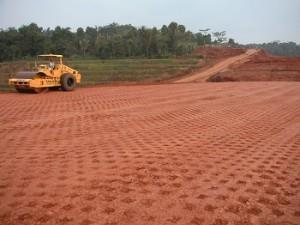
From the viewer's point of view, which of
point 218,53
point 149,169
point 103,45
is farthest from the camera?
point 103,45

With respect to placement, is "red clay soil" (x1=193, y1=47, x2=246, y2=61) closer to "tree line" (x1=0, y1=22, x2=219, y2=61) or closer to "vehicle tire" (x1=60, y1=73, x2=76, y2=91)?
"tree line" (x1=0, y1=22, x2=219, y2=61)

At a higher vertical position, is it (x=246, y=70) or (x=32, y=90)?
(x=246, y=70)

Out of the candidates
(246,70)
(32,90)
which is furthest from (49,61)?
(246,70)

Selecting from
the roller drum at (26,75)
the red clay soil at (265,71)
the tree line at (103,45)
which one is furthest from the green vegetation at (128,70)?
the tree line at (103,45)

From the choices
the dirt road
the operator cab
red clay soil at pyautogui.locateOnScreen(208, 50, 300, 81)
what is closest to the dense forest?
the dirt road

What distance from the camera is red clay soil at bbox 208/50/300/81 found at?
28.1m

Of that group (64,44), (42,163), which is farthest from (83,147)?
(64,44)

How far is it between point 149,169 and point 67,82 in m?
14.4

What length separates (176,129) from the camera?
9.12m

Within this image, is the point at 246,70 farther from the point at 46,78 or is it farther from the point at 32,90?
the point at 32,90

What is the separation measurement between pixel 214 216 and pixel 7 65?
34.6 metres

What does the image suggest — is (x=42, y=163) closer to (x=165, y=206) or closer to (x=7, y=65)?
(x=165, y=206)

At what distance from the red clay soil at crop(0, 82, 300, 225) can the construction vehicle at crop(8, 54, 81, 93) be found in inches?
258

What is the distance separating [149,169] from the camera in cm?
572
